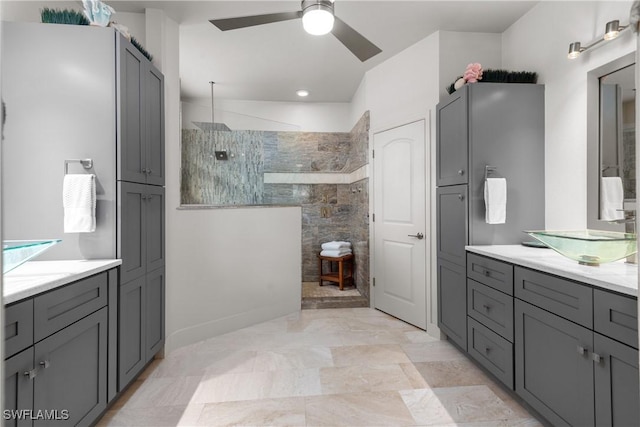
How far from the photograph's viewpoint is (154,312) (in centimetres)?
216

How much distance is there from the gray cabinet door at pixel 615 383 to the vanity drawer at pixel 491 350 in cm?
53

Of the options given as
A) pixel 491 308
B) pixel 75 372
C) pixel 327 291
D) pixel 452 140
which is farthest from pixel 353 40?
pixel 327 291

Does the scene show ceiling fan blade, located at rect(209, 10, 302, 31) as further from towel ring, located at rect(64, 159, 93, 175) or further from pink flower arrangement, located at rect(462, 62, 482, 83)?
pink flower arrangement, located at rect(462, 62, 482, 83)

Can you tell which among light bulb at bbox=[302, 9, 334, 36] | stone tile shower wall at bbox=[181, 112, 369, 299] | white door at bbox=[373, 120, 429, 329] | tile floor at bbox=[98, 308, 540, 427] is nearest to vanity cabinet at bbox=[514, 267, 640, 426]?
tile floor at bbox=[98, 308, 540, 427]

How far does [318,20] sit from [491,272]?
1778mm

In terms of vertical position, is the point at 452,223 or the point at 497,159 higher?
the point at 497,159

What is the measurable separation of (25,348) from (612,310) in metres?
2.25

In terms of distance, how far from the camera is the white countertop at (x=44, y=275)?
1132 mm

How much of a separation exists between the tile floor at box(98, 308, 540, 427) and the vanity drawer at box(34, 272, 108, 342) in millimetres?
682

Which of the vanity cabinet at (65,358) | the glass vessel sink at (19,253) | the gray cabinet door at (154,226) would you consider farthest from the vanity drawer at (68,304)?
the gray cabinet door at (154,226)

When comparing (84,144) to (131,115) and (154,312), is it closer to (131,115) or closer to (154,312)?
(131,115)

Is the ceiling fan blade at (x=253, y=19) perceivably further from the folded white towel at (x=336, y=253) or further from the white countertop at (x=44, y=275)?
the folded white towel at (x=336, y=253)

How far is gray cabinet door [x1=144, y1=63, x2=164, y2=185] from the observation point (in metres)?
2.08

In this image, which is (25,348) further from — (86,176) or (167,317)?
(167,317)
